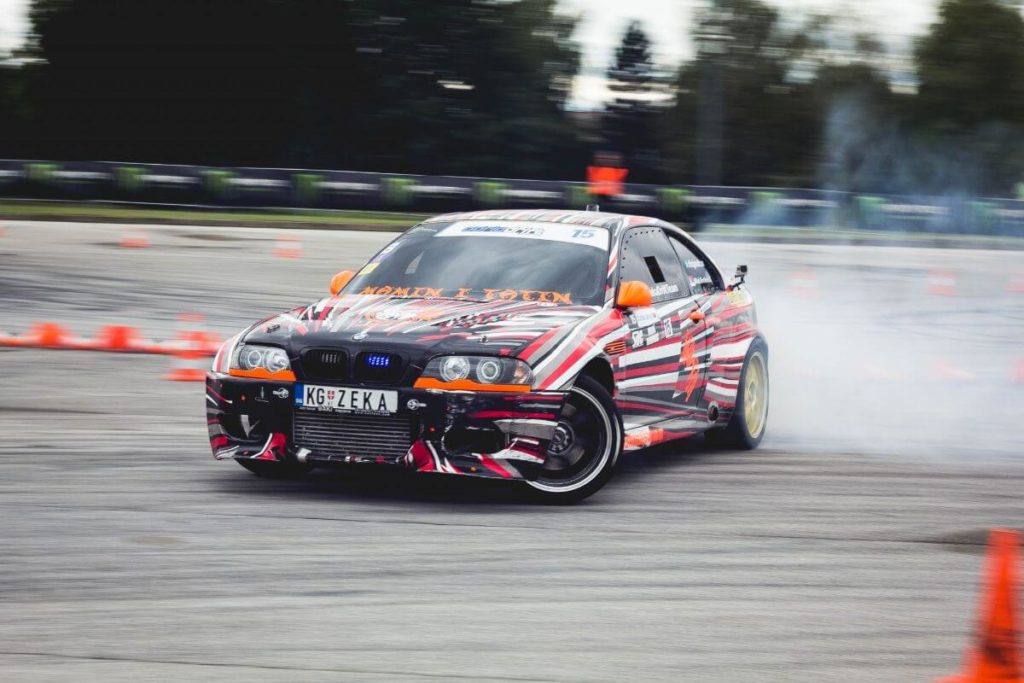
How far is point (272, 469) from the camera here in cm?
783

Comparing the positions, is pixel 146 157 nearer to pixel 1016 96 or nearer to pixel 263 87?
pixel 263 87

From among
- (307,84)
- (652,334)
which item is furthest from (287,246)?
(307,84)

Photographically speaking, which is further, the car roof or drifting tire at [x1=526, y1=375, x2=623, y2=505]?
the car roof

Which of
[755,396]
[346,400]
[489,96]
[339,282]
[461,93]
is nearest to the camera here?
[346,400]

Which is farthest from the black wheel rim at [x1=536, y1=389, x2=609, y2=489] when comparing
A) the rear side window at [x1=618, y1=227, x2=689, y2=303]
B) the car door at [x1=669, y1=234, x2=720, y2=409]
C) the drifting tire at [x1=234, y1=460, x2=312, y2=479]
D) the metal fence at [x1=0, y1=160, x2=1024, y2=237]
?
the metal fence at [x1=0, y1=160, x2=1024, y2=237]

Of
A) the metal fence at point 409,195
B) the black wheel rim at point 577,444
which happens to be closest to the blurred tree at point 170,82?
the metal fence at point 409,195

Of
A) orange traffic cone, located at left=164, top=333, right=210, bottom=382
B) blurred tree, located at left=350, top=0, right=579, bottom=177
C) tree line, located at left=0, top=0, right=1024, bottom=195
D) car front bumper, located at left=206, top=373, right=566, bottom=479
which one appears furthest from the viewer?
blurred tree, located at left=350, top=0, right=579, bottom=177

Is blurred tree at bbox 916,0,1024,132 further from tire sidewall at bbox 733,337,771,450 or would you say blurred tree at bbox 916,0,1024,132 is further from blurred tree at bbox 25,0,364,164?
tire sidewall at bbox 733,337,771,450

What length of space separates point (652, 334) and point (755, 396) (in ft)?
6.24

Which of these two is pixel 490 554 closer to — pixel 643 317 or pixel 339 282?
pixel 643 317

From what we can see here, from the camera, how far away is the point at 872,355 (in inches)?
591

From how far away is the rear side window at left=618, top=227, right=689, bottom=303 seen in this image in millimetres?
8461

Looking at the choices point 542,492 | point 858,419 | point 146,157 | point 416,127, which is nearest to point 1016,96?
point 416,127

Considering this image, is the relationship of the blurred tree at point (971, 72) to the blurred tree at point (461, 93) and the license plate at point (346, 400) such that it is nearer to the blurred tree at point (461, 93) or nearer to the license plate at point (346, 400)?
the blurred tree at point (461, 93)
